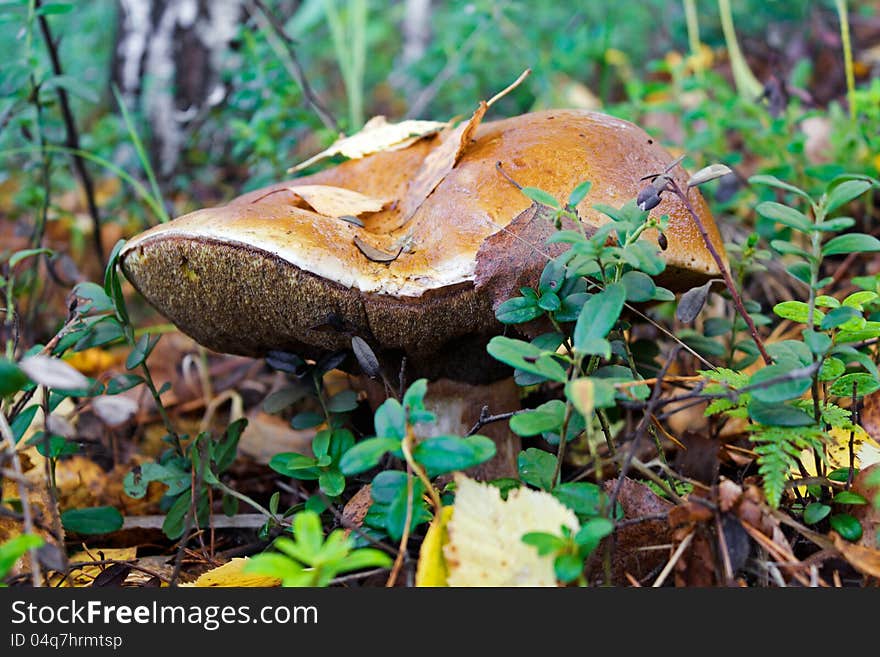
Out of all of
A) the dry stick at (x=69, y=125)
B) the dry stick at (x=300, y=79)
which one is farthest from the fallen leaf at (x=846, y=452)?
the dry stick at (x=69, y=125)

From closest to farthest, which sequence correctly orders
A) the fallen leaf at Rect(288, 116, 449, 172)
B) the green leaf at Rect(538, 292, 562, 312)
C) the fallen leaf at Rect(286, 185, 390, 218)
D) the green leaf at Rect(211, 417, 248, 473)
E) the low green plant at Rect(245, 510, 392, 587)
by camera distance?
the low green plant at Rect(245, 510, 392, 587) → the green leaf at Rect(538, 292, 562, 312) → the fallen leaf at Rect(286, 185, 390, 218) → the green leaf at Rect(211, 417, 248, 473) → the fallen leaf at Rect(288, 116, 449, 172)

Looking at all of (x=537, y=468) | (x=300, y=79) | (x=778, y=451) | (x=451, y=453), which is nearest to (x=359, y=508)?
(x=537, y=468)

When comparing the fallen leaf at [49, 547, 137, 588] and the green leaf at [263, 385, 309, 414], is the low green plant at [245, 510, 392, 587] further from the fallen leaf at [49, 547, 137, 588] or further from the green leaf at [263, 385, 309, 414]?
the green leaf at [263, 385, 309, 414]

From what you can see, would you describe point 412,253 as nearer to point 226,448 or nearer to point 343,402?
point 343,402

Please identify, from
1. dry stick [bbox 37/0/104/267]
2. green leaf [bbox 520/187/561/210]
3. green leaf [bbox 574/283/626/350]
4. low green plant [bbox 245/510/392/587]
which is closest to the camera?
low green plant [bbox 245/510/392/587]

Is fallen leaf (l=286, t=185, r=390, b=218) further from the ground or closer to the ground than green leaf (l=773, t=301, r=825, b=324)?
further from the ground

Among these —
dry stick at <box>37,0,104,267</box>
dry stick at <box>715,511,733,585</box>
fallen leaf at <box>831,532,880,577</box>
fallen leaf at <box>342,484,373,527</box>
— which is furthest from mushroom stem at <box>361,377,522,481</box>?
dry stick at <box>37,0,104,267</box>
